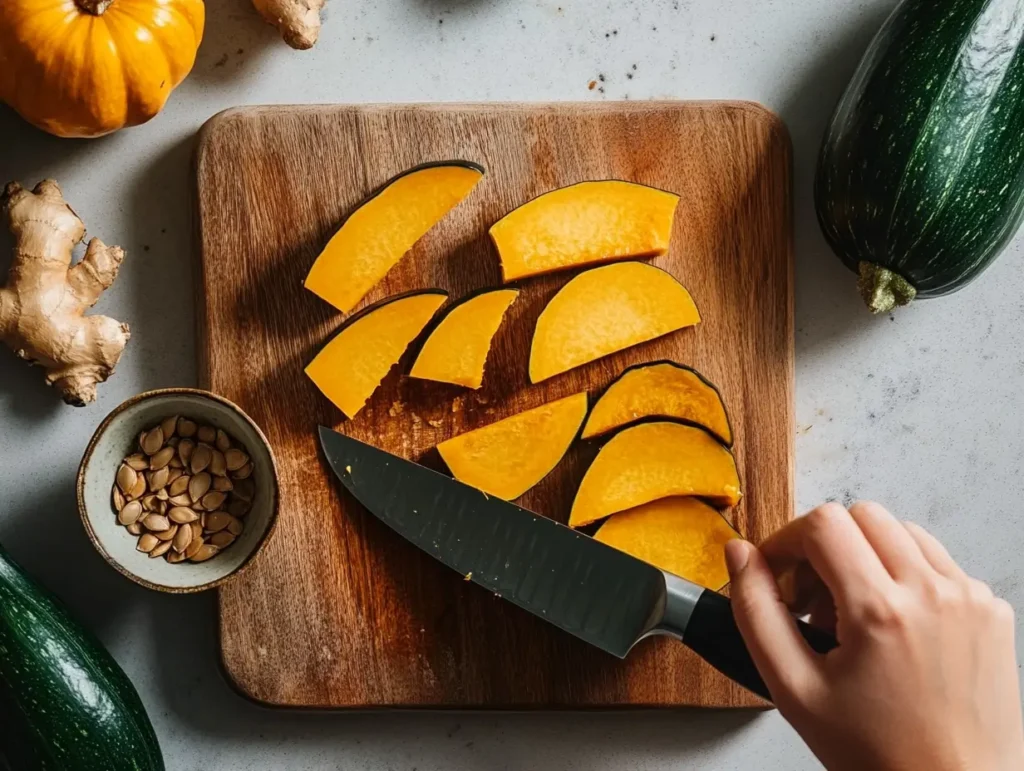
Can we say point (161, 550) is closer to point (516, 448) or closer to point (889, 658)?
point (516, 448)

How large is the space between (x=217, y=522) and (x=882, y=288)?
111cm

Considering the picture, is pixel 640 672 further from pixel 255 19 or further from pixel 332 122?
pixel 255 19

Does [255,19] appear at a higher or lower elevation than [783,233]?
higher

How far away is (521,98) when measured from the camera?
65.6 inches

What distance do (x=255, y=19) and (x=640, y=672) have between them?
Result: 1.28m

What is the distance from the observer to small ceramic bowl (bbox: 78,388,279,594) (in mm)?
1452

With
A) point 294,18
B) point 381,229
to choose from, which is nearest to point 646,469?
point 381,229

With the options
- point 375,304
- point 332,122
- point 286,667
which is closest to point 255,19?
point 332,122

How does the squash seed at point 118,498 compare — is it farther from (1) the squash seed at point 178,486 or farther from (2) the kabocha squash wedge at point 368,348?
(2) the kabocha squash wedge at point 368,348

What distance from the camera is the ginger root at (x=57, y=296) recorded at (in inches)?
59.6

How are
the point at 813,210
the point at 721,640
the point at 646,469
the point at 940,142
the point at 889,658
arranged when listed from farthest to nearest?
the point at 813,210 < the point at 646,469 < the point at 940,142 < the point at 721,640 < the point at 889,658

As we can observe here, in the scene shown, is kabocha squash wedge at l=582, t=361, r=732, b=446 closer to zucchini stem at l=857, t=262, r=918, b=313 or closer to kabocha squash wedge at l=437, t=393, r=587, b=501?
kabocha squash wedge at l=437, t=393, r=587, b=501

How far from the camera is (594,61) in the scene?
1.67m

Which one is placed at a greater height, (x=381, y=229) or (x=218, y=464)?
(x=381, y=229)
